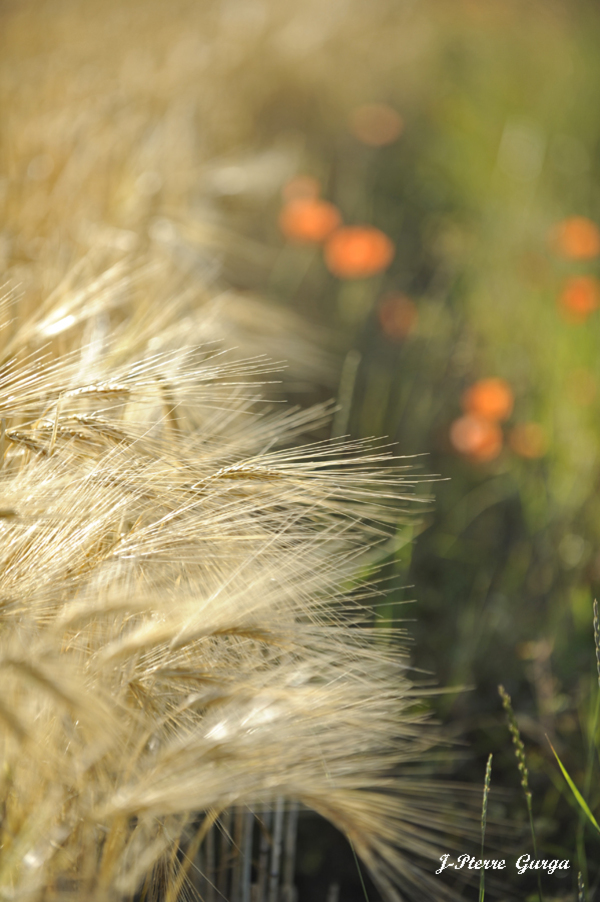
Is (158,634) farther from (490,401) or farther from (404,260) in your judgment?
(404,260)

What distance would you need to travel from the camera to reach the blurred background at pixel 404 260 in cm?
107

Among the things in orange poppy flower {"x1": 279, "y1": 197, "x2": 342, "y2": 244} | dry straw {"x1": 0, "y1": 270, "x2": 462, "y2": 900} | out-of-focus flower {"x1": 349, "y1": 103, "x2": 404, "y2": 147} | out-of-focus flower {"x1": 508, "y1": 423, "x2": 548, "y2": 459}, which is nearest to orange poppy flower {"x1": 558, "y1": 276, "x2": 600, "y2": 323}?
out-of-focus flower {"x1": 508, "y1": 423, "x2": 548, "y2": 459}

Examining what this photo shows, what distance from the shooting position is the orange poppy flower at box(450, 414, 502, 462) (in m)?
1.25

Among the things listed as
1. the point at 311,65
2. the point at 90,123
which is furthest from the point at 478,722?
the point at 311,65

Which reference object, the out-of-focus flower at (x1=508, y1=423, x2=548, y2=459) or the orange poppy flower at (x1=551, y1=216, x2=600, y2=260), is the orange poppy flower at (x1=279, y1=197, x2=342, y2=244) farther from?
the out-of-focus flower at (x1=508, y1=423, x2=548, y2=459)

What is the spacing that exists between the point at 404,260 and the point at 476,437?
105 cm

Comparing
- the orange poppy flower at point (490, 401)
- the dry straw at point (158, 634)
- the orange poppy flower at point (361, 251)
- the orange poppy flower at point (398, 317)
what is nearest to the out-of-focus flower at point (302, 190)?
the orange poppy flower at point (361, 251)

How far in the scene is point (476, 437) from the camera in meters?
1.25

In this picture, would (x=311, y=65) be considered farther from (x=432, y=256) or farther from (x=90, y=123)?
(x=90, y=123)

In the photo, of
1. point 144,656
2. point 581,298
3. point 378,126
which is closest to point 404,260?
point 378,126

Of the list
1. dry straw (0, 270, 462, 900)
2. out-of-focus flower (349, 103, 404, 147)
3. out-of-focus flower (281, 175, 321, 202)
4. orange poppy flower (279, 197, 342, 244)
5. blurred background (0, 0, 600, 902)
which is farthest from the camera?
out-of-focus flower (349, 103, 404, 147)

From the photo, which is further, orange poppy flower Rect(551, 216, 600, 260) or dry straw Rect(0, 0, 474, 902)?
orange poppy flower Rect(551, 216, 600, 260)

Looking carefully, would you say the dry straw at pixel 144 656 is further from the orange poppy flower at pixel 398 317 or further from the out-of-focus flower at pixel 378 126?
the out-of-focus flower at pixel 378 126

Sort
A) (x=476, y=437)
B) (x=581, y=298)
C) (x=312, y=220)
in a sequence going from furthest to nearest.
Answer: (x=312, y=220) < (x=581, y=298) < (x=476, y=437)
